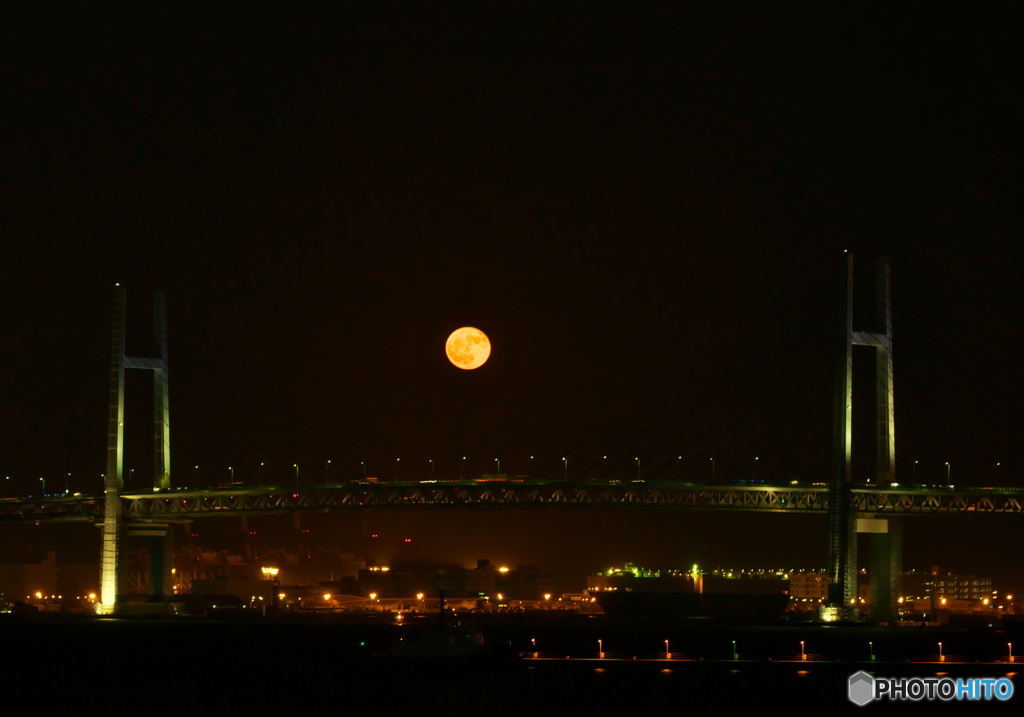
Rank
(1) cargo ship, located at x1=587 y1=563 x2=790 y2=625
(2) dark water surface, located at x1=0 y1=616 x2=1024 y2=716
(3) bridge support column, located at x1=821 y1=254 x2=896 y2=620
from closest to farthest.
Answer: (2) dark water surface, located at x1=0 y1=616 x2=1024 y2=716 < (3) bridge support column, located at x1=821 y1=254 x2=896 y2=620 < (1) cargo ship, located at x1=587 y1=563 x2=790 y2=625

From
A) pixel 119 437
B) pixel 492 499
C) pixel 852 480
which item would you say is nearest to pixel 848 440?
pixel 852 480

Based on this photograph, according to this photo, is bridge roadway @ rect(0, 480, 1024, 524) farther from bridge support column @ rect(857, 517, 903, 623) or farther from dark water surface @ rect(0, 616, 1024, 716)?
dark water surface @ rect(0, 616, 1024, 716)

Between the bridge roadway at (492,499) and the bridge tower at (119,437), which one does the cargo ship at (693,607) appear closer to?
the bridge roadway at (492,499)

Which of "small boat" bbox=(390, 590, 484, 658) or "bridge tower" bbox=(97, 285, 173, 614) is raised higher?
"bridge tower" bbox=(97, 285, 173, 614)

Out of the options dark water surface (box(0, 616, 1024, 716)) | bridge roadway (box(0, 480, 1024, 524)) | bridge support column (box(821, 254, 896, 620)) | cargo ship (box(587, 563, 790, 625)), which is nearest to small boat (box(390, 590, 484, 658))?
dark water surface (box(0, 616, 1024, 716))

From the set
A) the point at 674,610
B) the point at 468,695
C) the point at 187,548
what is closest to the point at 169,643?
the point at 468,695

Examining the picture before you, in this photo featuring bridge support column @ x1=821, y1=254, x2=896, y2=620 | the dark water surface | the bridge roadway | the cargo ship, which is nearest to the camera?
the dark water surface

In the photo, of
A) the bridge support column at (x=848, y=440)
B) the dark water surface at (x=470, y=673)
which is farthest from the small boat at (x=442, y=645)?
the bridge support column at (x=848, y=440)
